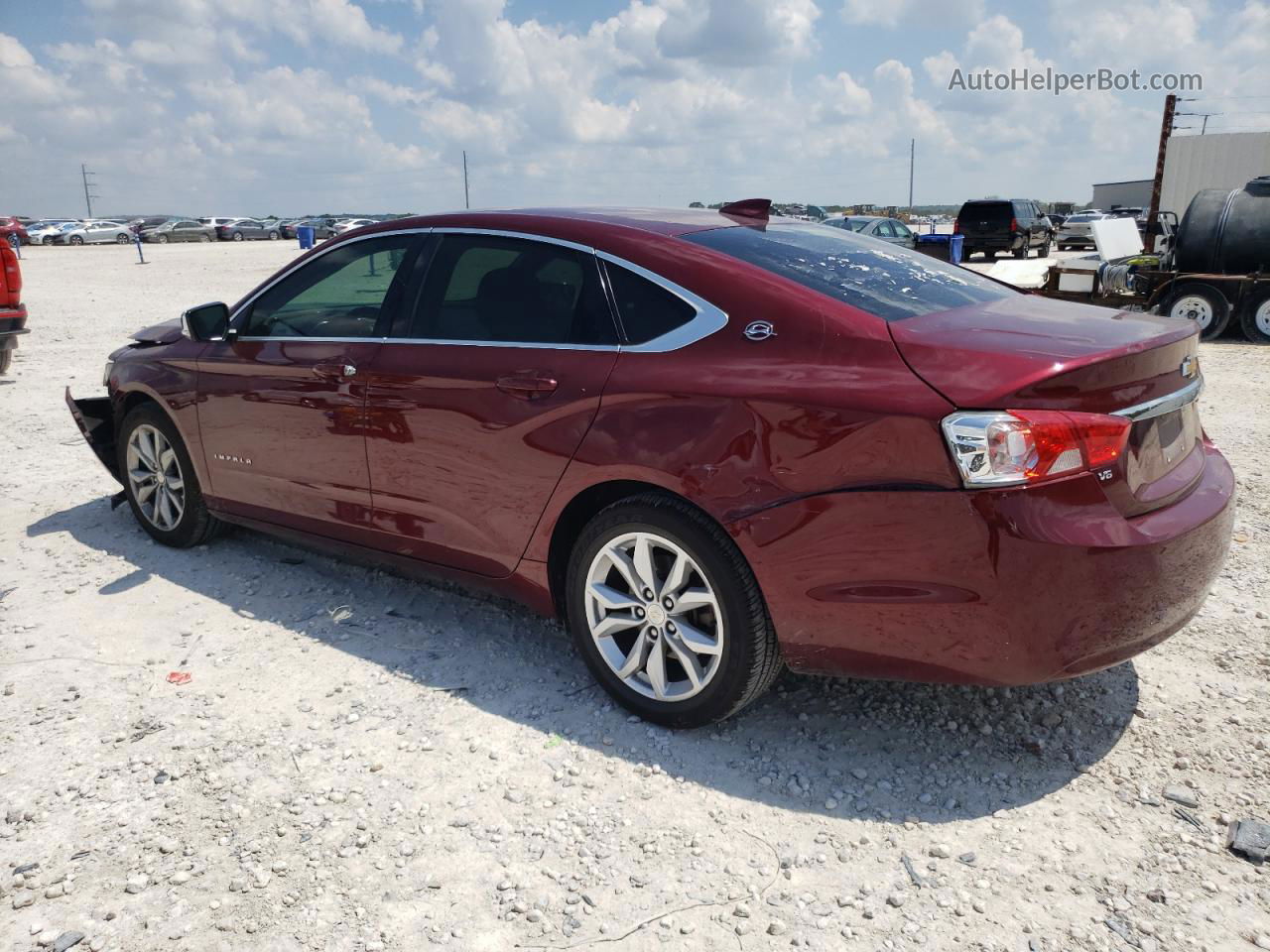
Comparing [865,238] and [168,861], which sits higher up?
[865,238]

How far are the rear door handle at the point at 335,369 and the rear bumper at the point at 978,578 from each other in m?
1.89

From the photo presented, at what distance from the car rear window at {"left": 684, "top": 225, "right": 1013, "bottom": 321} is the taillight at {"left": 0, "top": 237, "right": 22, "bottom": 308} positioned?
9362 millimetres

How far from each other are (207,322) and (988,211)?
97.0 feet

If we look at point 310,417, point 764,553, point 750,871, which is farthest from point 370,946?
point 310,417

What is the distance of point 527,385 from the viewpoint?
11.1ft

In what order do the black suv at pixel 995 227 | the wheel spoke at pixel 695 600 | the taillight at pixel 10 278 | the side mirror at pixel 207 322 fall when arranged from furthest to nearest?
the black suv at pixel 995 227 < the taillight at pixel 10 278 < the side mirror at pixel 207 322 < the wheel spoke at pixel 695 600

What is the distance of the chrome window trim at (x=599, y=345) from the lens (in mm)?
3068

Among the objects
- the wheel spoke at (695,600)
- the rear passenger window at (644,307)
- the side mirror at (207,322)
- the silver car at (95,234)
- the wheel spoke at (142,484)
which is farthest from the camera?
the silver car at (95,234)

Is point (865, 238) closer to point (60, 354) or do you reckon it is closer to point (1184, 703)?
point (1184, 703)

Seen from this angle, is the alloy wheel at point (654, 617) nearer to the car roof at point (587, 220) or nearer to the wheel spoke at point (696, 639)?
the wheel spoke at point (696, 639)

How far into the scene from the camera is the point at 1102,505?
2.58m

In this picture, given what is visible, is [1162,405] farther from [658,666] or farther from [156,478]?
[156,478]

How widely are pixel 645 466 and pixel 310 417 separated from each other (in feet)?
5.96

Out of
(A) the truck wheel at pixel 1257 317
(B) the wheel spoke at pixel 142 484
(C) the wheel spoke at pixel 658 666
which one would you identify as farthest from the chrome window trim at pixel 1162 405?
(A) the truck wheel at pixel 1257 317
